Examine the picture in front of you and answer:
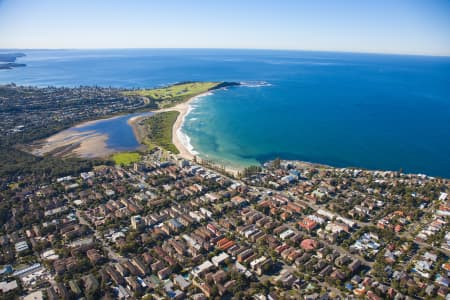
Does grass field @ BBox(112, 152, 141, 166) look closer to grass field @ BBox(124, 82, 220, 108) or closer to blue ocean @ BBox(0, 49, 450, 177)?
blue ocean @ BBox(0, 49, 450, 177)

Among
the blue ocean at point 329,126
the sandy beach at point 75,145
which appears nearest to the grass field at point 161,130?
the blue ocean at point 329,126

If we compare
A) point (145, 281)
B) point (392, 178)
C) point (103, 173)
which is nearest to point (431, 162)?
point (392, 178)

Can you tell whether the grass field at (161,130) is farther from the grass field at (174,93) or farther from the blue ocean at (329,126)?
the grass field at (174,93)

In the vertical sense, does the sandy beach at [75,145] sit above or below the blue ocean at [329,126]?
below

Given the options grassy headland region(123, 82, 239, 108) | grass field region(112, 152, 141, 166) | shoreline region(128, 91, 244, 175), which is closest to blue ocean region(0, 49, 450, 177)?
shoreline region(128, 91, 244, 175)

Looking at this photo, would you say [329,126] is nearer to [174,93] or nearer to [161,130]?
[161,130]
